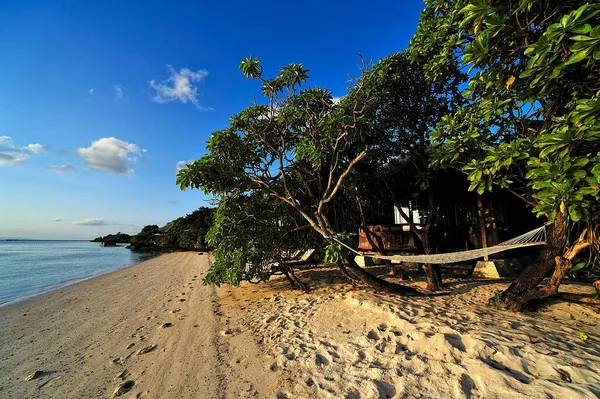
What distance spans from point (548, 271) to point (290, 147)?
15.4 ft

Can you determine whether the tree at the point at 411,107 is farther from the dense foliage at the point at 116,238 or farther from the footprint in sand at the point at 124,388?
the dense foliage at the point at 116,238

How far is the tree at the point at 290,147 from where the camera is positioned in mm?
4375

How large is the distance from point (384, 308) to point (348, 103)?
351cm

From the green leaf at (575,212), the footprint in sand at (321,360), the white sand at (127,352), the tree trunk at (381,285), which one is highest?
the green leaf at (575,212)

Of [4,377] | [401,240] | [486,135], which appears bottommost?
[4,377]

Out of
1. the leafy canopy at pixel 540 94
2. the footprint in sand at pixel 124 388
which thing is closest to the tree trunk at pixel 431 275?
the leafy canopy at pixel 540 94

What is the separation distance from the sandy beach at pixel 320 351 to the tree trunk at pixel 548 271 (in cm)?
27

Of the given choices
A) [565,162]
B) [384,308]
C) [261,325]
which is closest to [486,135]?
[565,162]

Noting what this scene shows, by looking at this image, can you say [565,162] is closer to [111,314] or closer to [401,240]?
[401,240]

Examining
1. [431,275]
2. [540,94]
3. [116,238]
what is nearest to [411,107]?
[540,94]

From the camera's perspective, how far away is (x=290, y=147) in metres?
5.79

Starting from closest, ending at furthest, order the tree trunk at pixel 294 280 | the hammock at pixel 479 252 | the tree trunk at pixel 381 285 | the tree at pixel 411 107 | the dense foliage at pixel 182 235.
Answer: the hammock at pixel 479 252, the tree trunk at pixel 381 285, the tree at pixel 411 107, the tree trunk at pixel 294 280, the dense foliage at pixel 182 235

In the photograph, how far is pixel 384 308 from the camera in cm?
397

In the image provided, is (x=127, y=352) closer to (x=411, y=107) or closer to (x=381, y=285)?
(x=381, y=285)
